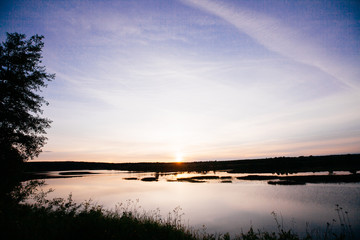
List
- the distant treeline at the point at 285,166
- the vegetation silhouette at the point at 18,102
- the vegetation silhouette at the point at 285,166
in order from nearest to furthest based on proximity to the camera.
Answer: the vegetation silhouette at the point at 18,102 < the vegetation silhouette at the point at 285,166 < the distant treeline at the point at 285,166

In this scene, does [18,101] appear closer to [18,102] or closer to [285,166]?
[18,102]

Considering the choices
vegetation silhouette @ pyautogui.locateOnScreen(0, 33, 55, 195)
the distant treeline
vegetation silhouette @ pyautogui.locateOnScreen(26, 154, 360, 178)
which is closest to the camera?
vegetation silhouette @ pyautogui.locateOnScreen(0, 33, 55, 195)

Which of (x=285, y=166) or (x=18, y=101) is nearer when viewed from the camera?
(x=18, y=101)

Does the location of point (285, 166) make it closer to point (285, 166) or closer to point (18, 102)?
point (285, 166)

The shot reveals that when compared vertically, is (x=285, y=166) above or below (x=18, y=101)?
below

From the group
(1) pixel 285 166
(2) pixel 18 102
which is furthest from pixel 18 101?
(1) pixel 285 166

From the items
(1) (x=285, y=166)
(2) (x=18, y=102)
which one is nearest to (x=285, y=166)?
(1) (x=285, y=166)

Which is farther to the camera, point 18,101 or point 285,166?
point 285,166

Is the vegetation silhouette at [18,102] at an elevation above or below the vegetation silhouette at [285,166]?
above

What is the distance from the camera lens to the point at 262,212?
22609 mm

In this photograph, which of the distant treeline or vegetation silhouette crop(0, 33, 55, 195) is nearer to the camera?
vegetation silhouette crop(0, 33, 55, 195)

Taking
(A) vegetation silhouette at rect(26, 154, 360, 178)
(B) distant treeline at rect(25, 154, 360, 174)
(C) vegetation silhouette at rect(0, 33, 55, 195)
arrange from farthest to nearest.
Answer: (B) distant treeline at rect(25, 154, 360, 174) < (A) vegetation silhouette at rect(26, 154, 360, 178) < (C) vegetation silhouette at rect(0, 33, 55, 195)

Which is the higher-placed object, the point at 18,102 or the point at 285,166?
the point at 18,102

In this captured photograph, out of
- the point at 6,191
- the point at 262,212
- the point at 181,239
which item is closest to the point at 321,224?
the point at 262,212
